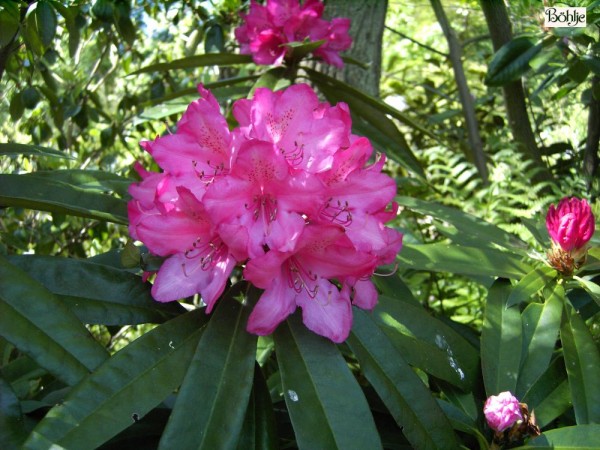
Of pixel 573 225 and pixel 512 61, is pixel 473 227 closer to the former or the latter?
pixel 573 225

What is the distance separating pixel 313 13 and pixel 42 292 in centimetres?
129

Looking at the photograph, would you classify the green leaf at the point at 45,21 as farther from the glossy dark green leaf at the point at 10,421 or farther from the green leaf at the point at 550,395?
the green leaf at the point at 550,395

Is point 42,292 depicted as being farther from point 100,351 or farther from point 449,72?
point 449,72

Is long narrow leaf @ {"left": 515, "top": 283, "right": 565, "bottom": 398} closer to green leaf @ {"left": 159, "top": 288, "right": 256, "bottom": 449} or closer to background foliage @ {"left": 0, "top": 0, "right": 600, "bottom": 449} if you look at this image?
background foliage @ {"left": 0, "top": 0, "right": 600, "bottom": 449}

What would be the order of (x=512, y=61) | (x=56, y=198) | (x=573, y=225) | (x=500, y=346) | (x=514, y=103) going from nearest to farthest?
(x=56, y=198)
(x=500, y=346)
(x=573, y=225)
(x=512, y=61)
(x=514, y=103)

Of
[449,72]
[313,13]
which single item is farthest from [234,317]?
[449,72]

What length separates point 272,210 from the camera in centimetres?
103

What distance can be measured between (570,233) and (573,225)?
2cm

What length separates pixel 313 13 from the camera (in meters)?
1.99

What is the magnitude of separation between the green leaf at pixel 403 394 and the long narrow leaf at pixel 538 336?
0.27 m

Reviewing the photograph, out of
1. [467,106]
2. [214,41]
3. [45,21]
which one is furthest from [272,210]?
[467,106]

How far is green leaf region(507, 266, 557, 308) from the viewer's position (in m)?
1.35

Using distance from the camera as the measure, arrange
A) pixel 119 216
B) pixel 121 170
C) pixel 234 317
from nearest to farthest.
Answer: pixel 234 317
pixel 119 216
pixel 121 170

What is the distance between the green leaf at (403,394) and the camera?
1.06 meters
